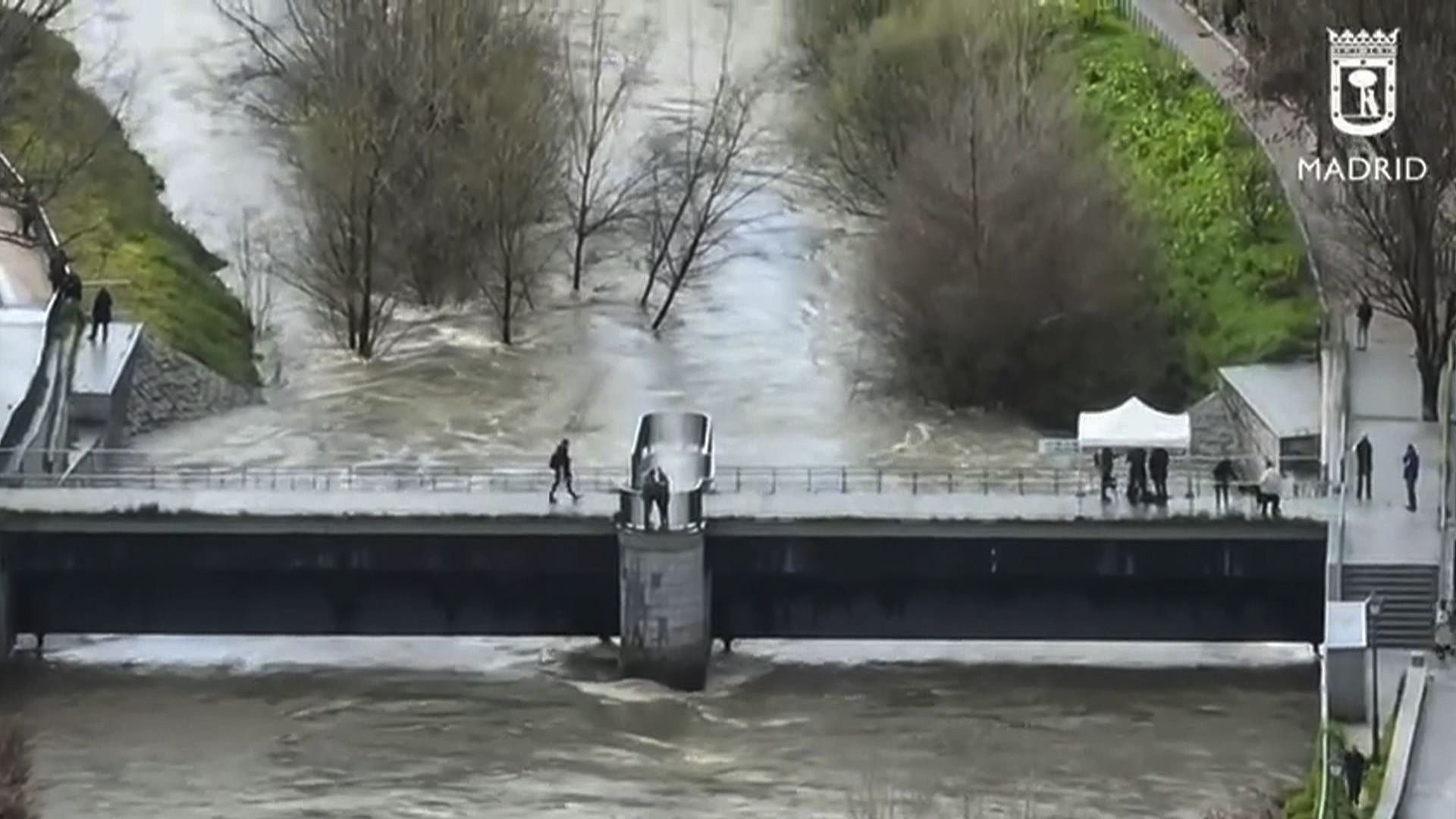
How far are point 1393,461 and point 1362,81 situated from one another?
7320 millimetres

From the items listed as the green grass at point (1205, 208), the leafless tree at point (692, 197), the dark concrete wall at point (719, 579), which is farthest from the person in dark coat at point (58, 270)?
the green grass at point (1205, 208)

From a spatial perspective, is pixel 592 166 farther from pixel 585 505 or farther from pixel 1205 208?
pixel 585 505

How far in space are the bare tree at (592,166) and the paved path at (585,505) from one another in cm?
1705

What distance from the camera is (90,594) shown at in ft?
161

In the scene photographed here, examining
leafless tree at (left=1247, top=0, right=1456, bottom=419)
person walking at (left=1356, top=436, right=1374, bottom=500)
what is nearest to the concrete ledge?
person walking at (left=1356, top=436, right=1374, bottom=500)

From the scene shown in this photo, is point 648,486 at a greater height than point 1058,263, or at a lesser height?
lesser

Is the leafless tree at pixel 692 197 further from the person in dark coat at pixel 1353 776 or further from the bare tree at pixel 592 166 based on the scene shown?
the person in dark coat at pixel 1353 776

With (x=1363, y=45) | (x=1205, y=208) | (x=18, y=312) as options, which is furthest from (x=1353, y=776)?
(x=1205, y=208)

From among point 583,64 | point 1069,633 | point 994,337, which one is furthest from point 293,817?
point 583,64

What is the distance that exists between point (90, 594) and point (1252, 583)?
16.5 metres

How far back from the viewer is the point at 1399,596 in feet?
146

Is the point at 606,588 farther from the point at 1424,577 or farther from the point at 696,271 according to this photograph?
the point at 696,271

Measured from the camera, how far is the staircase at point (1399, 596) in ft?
143

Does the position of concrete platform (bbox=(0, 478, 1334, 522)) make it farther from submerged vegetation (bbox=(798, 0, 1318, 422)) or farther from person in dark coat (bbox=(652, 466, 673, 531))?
submerged vegetation (bbox=(798, 0, 1318, 422))
